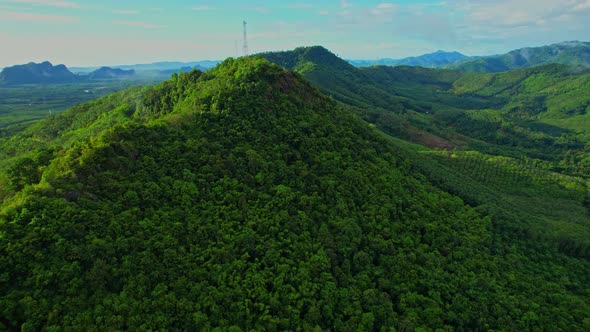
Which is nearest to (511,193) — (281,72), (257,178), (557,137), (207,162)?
(281,72)

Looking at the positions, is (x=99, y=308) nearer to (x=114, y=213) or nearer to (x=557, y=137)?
(x=114, y=213)

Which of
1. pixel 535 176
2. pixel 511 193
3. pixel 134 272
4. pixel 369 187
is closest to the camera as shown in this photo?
pixel 134 272

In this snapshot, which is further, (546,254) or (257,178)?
(546,254)

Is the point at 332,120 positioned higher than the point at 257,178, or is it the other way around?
the point at 332,120

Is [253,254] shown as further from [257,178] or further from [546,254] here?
[546,254]

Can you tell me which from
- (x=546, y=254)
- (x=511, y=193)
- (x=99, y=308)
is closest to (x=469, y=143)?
(x=511, y=193)

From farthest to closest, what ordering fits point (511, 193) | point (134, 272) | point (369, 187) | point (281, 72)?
point (511, 193), point (281, 72), point (369, 187), point (134, 272)

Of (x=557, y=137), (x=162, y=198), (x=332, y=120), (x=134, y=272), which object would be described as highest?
(x=332, y=120)
